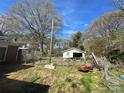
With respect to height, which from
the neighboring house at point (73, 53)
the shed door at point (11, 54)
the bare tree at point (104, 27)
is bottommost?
the shed door at point (11, 54)

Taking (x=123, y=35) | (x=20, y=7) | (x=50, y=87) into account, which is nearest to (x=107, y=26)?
(x=123, y=35)

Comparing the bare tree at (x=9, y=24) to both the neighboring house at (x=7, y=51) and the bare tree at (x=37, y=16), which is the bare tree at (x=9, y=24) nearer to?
the bare tree at (x=37, y=16)

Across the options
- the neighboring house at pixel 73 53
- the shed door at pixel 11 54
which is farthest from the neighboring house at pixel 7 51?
the neighboring house at pixel 73 53

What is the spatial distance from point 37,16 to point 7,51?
1935cm

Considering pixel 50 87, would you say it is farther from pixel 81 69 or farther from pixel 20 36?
pixel 20 36

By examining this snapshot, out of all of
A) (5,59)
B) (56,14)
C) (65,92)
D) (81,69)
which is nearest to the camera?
(65,92)

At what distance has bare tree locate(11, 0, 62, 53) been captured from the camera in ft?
107

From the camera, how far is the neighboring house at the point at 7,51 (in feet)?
48.1

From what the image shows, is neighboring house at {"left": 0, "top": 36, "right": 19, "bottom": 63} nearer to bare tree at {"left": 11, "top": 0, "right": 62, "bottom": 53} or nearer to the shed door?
the shed door

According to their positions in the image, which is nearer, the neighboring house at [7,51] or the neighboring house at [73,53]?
the neighboring house at [7,51]

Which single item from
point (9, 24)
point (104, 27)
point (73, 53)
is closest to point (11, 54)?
point (73, 53)

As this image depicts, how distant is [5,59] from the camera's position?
1537cm

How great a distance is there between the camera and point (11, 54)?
1627 centimetres

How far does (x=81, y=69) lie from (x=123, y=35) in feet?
18.2
